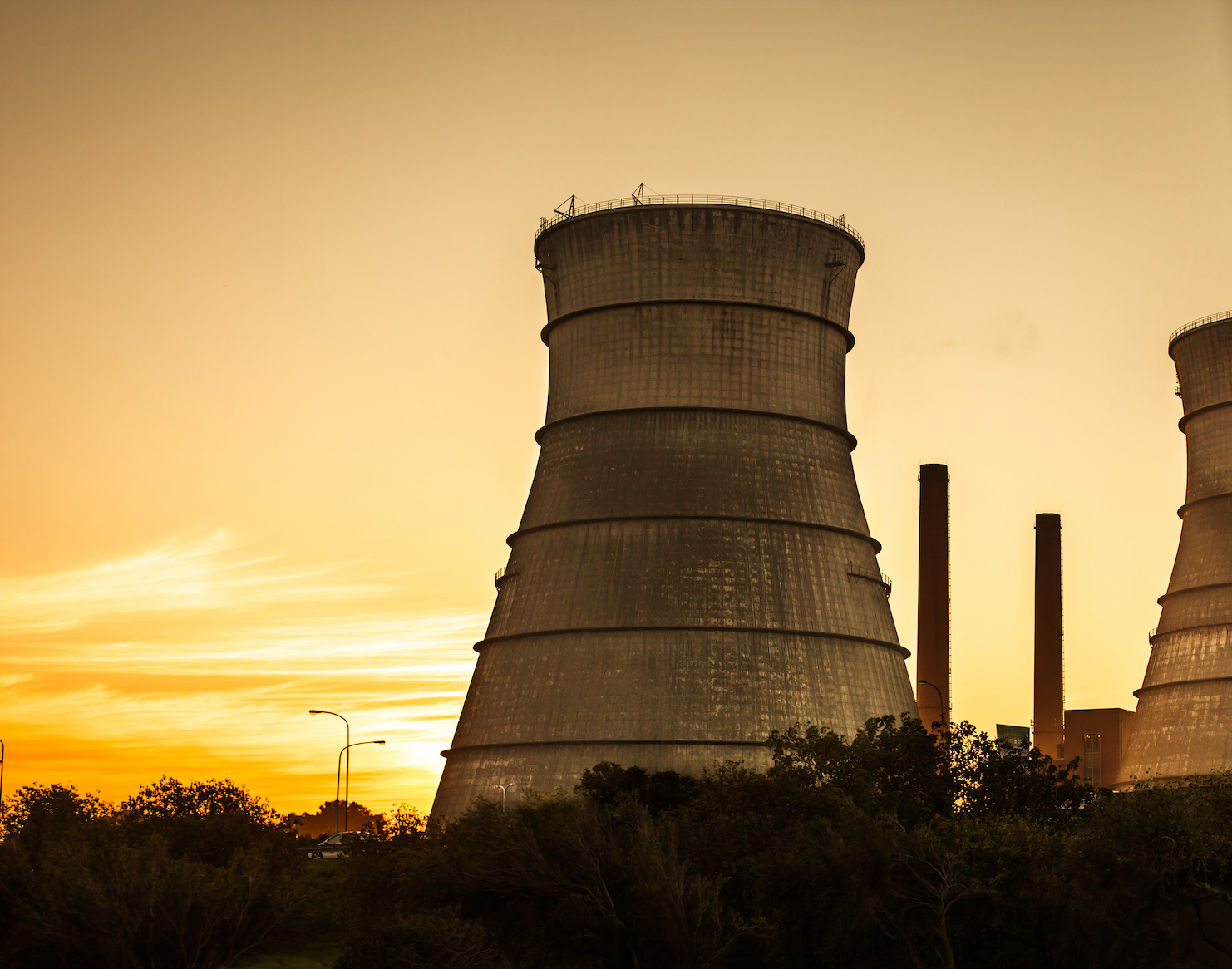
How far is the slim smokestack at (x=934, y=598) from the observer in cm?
5425

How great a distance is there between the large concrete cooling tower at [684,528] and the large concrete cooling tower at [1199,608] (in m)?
15.7

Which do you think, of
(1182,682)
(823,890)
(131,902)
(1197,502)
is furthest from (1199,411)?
(131,902)

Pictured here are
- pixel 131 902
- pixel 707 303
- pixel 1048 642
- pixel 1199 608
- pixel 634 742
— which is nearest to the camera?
pixel 131 902

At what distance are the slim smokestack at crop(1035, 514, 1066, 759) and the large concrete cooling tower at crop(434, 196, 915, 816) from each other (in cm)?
2150

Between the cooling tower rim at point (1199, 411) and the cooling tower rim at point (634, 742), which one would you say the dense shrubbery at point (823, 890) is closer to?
the cooling tower rim at point (634, 742)

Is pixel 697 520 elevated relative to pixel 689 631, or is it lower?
elevated

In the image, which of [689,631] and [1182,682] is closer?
[689,631]

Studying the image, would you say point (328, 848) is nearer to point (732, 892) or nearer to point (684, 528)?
point (684, 528)

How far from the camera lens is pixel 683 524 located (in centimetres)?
3925

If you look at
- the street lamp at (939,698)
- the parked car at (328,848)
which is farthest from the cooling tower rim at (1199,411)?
the parked car at (328,848)

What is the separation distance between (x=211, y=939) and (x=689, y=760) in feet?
40.7

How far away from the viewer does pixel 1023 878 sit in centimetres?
2856

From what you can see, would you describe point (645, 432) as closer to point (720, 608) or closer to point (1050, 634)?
point (720, 608)

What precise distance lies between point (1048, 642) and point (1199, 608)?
31.3ft
